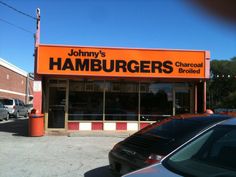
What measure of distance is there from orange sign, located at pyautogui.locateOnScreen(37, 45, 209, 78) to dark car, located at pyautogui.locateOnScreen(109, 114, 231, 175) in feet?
32.2

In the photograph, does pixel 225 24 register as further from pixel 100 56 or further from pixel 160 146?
pixel 100 56

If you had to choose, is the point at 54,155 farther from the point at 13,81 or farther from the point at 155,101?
the point at 13,81

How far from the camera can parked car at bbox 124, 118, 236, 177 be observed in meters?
3.86

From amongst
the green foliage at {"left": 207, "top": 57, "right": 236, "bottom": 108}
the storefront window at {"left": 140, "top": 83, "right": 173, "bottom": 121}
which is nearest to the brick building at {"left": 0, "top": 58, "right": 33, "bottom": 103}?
the storefront window at {"left": 140, "top": 83, "right": 173, "bottom": 121}

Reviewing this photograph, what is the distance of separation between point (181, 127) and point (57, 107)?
11849mm

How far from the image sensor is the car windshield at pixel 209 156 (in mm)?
3907

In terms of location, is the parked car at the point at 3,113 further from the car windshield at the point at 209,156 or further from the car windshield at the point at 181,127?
the car windshield at the point at 209,156

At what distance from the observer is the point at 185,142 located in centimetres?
516

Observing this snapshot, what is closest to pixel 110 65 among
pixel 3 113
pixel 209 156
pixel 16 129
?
pixel 16 129

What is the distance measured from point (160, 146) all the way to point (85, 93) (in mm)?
12111

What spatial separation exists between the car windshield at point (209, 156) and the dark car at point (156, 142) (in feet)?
1.41

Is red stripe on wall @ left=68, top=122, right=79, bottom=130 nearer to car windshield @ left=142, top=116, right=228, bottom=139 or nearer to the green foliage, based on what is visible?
car windshield @ left=142, top=116, right=228, bottom=139

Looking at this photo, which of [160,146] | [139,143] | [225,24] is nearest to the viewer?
[225,24]

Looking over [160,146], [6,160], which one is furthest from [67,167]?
[160,146]
